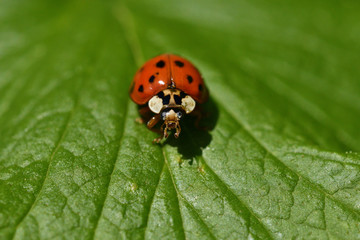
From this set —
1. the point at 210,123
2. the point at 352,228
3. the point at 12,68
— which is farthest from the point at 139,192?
the point at 12,68

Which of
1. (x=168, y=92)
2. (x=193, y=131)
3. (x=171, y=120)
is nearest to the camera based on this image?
(x=171, y=120)

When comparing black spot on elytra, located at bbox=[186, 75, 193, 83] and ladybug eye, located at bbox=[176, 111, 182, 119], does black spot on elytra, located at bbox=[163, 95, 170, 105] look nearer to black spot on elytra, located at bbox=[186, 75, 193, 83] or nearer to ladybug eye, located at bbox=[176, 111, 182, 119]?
ladybug eye, located at bbox=[176, 111, 182, 119]

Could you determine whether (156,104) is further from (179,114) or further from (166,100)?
(179,114)

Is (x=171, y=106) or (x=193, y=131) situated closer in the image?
(x=171, y=106)

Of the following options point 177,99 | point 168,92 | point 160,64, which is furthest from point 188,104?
point 160,64

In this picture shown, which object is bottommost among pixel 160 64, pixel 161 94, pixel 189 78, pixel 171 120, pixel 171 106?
pixel 171 120

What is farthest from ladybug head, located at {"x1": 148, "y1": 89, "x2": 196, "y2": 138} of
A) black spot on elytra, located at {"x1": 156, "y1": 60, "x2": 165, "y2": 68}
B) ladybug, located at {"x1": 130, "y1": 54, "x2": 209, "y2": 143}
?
black spot on elytra, located at {"x1": 156, "y1": 60, "x2": 165, "y2": 68}

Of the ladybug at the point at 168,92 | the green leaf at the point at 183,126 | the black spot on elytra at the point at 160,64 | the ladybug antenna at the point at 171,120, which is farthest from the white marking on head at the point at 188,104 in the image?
the black spot on elytra at the point at 160,64
